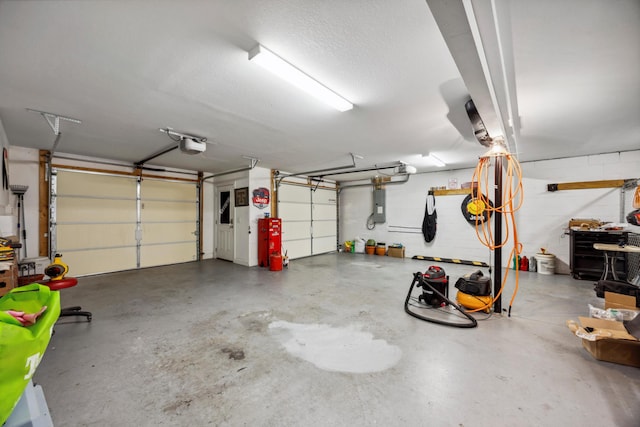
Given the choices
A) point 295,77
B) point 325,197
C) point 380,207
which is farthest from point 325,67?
point 325,197

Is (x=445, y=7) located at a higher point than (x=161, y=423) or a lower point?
higher

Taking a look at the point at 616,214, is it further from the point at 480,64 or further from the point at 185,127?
the point at 185,127

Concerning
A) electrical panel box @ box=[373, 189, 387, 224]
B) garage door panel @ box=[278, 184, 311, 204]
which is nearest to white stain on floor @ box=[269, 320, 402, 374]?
garage door panel @ box=[278, 184, 311, 204]

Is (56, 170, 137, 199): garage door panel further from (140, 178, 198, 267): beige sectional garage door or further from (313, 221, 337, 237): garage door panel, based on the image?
(313, 221, 337, 237): garage door panel

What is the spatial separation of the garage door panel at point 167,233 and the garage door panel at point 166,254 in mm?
157

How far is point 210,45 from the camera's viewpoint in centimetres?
193

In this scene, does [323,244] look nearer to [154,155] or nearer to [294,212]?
[294,212]

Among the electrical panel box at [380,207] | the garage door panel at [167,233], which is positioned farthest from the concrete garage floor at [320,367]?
the electrical panel box at [380,207]

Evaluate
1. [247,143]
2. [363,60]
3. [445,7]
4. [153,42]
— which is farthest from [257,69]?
[247,143]

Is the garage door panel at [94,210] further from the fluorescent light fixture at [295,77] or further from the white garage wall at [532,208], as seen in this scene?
the white garage wall at [532,208]

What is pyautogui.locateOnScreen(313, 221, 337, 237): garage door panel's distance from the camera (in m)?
8.52

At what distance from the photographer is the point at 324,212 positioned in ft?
29.3

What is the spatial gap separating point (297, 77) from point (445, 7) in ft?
4.46

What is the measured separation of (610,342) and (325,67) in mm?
3589
